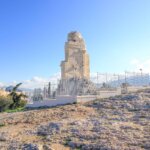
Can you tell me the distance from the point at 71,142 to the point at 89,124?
6.12ft

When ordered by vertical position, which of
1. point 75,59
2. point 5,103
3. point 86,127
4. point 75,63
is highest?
point 75,59

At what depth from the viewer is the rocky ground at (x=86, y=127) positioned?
12219mm

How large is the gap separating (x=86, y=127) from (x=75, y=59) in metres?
16.3

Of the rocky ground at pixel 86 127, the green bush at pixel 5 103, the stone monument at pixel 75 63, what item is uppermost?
the stone monument at pixel 75 63

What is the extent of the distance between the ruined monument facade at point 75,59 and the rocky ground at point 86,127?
1139cm

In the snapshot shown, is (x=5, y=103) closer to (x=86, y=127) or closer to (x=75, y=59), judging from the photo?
(x=75, y=59)

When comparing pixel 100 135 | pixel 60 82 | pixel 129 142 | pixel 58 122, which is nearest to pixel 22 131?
pixel 58 122

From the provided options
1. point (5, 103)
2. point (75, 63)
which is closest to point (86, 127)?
point (75, 63)

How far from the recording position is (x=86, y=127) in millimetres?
13711

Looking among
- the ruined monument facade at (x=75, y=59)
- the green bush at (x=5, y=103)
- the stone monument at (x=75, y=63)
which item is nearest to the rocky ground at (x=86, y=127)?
the stone monument at (x=75, y=63)

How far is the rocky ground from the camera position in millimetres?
12219

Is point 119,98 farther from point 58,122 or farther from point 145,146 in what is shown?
point 145,146

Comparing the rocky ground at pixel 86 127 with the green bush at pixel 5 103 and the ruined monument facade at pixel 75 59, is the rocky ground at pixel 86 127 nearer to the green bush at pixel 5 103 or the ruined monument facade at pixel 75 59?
the green bush at pixel 5 103

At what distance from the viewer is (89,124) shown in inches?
554
